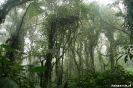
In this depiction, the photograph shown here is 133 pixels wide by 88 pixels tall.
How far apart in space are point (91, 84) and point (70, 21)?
671 centimetres

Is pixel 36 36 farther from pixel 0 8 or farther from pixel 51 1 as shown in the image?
pixel 0 8

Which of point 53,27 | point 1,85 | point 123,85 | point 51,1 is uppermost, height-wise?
point 51,1

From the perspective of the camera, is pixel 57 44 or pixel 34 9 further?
pixel 57 44

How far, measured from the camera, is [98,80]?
293 cm

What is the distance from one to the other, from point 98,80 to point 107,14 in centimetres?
1106

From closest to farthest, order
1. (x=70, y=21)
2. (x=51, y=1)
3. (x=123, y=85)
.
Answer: (x=123, y=85)
(x=70, y=21)
(x=51, y=1)

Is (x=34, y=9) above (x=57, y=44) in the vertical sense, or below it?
above

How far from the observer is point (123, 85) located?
2.74m

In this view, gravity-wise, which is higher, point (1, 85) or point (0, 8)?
point (0, 8)

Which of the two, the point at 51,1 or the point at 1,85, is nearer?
the point at 1,85

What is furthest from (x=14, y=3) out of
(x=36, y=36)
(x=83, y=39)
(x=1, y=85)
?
(x=36, y=36)

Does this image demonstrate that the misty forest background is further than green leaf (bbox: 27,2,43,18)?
No

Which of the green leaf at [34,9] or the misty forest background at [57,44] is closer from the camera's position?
the misty forest background at [57,44]

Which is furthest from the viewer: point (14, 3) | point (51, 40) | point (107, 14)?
point (107, 14)
